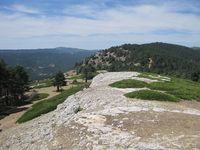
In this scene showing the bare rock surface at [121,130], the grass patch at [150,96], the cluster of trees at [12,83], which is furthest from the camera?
the cluster of trees at [12,83]

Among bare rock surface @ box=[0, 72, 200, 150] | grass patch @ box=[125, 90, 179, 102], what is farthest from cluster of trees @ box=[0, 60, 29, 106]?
bare rock surface @ box=[0, 72, 200, 150]

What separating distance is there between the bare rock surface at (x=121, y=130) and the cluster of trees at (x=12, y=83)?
52789mm

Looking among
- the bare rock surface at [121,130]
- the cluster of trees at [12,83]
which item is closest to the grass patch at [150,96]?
the bare rock surface at [121,130]

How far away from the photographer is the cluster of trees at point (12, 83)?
7869 cm

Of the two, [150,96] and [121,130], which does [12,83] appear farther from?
[121,130]

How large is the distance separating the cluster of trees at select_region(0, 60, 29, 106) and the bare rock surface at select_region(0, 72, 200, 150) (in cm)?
5279

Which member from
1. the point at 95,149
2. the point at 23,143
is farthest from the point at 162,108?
the point at 23,143

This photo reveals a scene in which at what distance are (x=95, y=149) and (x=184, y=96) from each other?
17.1m

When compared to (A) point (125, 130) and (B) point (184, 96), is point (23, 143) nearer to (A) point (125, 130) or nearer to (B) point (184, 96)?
(A) point (125, 130)

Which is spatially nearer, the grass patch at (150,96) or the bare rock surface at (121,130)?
the bare rock surface at (121,130)

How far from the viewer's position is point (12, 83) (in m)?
84.6

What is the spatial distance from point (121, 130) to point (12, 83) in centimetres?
6830

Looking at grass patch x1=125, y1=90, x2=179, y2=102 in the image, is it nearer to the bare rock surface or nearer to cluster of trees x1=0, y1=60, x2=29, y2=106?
the bare rock surface

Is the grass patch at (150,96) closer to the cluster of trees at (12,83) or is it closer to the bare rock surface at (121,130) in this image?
the bare rock surface at (121,130)
